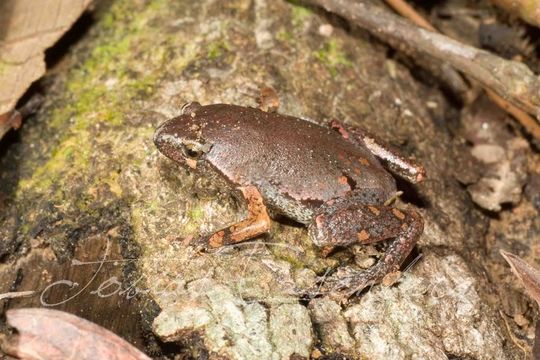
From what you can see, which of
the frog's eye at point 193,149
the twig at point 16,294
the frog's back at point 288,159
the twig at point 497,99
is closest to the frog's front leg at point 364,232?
the frog's back at point 288,159

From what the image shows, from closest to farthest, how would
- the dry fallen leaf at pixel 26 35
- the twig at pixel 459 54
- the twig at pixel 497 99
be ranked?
the dry fallen leaf at pixel 26 35
the twig at pixel 459 54
the twig at pixel 497 99

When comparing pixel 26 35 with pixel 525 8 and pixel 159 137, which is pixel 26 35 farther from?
pixel 525 8

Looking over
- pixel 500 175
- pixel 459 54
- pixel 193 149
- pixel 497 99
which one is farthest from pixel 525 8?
pixel 193 149

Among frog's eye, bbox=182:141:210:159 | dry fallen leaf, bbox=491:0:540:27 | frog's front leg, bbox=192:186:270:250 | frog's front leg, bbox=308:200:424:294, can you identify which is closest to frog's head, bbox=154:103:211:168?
frog's eye, bbox=182:141:210:159

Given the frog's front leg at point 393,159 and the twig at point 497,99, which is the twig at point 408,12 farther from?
the frog's front leg at point 393,159

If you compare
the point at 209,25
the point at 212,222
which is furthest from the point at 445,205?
the point at 209,25

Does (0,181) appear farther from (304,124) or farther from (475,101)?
(475,101)
